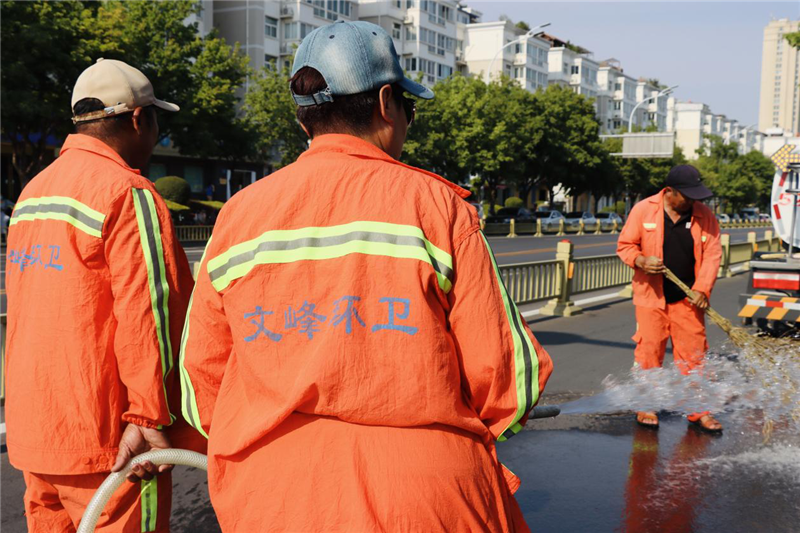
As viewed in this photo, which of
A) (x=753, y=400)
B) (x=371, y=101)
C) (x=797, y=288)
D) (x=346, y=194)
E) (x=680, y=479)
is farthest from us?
(x=797, y=288)

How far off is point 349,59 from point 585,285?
1200 centimetres

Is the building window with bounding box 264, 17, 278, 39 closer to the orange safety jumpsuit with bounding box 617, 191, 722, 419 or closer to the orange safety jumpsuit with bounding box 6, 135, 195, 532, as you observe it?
the orange safety jumpsuit with bounding box 617, 191, 722, 419

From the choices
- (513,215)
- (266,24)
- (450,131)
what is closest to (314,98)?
(450,131)

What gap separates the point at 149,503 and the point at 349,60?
1500mm

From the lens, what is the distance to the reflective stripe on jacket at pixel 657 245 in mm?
5852

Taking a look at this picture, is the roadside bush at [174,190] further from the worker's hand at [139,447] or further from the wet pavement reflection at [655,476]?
the worker's hand at [139,447]

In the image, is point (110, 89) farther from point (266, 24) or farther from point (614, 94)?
point (614, 94)

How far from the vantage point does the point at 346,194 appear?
1.62 m

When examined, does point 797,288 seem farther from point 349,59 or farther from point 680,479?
point 349,59

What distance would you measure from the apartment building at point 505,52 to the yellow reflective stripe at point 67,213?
7402 cm

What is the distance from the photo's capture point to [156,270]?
2.37 meters

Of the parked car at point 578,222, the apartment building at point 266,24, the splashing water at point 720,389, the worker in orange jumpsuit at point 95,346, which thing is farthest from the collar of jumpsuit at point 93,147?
the apartment building at point 266,24

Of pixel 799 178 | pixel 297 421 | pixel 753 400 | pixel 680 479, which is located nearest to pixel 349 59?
pixel 297 421

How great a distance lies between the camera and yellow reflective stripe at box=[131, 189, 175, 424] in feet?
7.74
